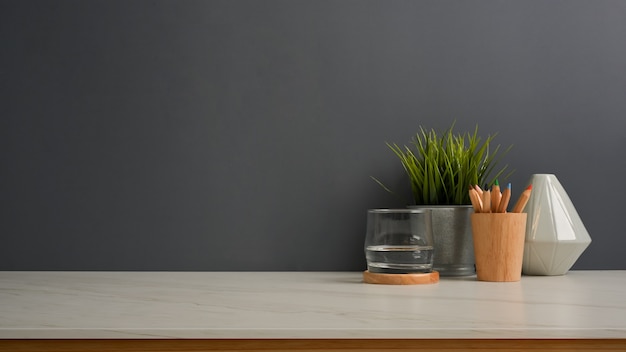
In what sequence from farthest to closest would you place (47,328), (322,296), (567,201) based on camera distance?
(567,201)
(322,296)
(47,328)

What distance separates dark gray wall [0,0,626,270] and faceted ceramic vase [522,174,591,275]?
0.13 meters

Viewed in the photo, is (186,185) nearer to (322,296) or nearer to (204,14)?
(204,14)

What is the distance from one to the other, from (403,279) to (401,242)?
0.22 feet

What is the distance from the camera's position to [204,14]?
1.44m

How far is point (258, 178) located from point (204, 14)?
0.38 m

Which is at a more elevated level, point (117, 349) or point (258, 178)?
point (258, 178)

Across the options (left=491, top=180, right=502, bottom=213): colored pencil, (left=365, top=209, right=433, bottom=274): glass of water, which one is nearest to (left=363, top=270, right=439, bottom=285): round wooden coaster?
(left=365, top=209, right=433, bottom=274): glass of water

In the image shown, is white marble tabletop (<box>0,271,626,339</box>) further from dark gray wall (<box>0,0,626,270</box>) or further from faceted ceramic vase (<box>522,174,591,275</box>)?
dark gray wall (<box>0,0,626,270</box>)

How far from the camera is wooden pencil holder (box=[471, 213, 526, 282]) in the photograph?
1170mm

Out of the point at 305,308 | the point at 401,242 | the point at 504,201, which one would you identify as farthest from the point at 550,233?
the point at 305,308

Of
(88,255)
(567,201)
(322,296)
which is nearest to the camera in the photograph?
(322,296)

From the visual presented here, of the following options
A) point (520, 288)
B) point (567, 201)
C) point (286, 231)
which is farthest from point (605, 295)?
point (286, 231)

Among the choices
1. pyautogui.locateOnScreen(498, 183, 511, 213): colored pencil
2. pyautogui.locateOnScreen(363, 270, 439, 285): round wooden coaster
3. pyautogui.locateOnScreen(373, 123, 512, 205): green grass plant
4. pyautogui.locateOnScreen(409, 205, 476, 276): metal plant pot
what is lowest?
pyautogui.locateOnScreen(363, 270, 439, 285): round wooden coaster

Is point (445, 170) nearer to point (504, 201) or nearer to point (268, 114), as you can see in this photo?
point (504, 201)
